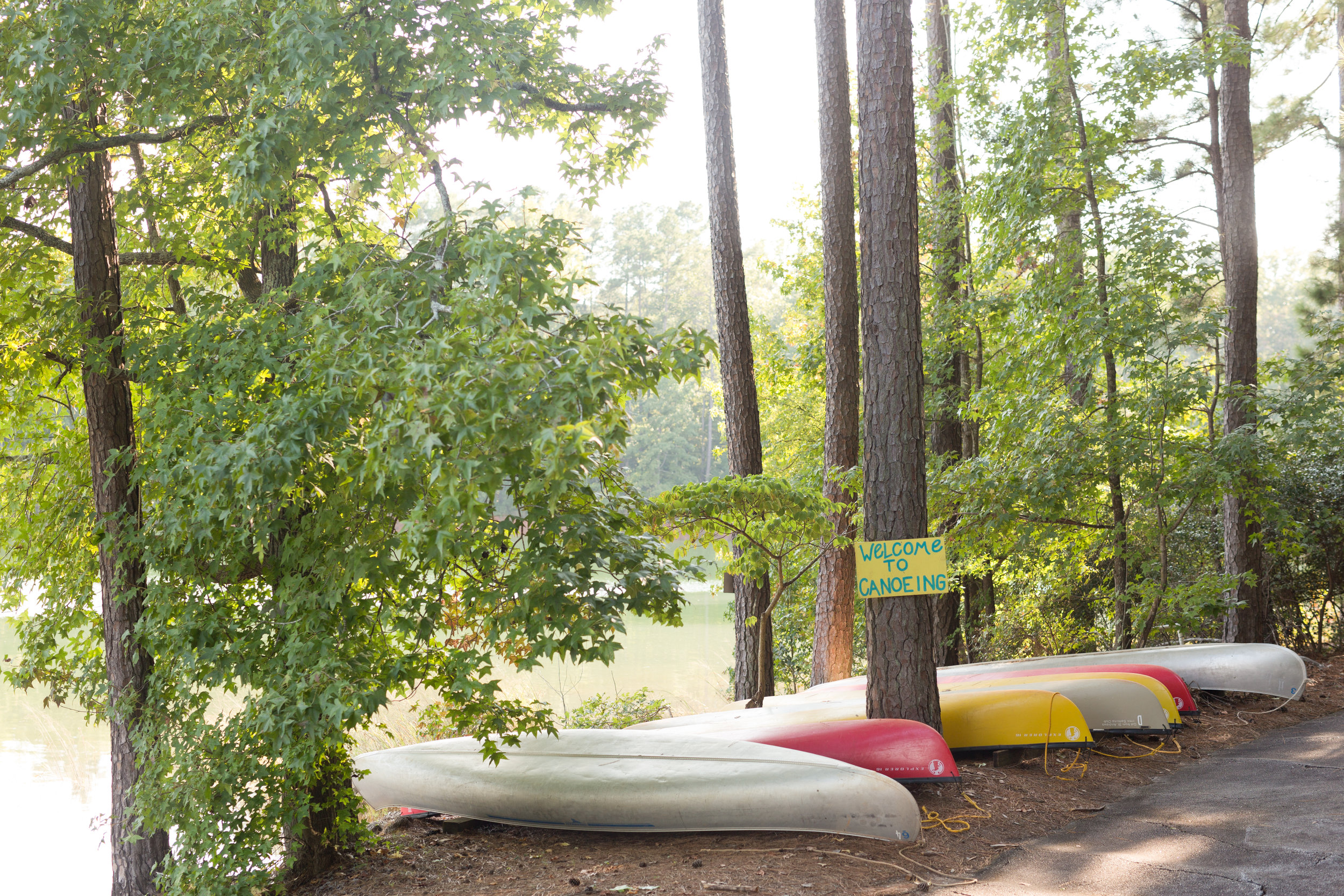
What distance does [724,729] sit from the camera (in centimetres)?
496

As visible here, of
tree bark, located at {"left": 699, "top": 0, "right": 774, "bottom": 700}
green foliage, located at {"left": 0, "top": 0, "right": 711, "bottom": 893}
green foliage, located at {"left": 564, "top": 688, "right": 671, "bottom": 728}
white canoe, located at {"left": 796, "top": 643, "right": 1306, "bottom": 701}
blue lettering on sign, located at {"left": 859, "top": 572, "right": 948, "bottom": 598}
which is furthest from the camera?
green foliage, located at {"left": 564, "top": 688, "right": 671, "bottom": 728}

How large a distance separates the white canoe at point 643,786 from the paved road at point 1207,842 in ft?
1.96

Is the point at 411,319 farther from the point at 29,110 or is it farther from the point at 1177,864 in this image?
the point at 1177,864

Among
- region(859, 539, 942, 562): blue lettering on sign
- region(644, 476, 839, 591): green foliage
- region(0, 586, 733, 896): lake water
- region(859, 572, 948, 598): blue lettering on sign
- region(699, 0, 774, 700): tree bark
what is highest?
region(699, 0, 774, 700): tree bark

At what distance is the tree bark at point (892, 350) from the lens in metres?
4.37

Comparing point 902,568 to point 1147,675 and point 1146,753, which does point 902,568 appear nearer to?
point 1146,753

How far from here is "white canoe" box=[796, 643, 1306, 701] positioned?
19.9 ft

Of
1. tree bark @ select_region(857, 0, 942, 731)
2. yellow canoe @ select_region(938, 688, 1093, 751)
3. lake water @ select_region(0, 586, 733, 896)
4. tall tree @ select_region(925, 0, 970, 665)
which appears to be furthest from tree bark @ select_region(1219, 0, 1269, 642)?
lake water @ select_region(0, 586, 733, 896)

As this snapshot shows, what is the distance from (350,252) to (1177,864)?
3.83 meters

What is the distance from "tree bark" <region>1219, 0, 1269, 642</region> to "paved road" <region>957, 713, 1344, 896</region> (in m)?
3.28

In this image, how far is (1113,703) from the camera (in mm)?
5141

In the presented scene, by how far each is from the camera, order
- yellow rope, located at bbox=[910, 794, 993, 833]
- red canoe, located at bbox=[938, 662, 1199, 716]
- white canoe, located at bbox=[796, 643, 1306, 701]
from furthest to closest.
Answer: white canoe, located at bbox=[796, 643, 1306, 701], red canoe, located at bbox=[938, 662, 1199, 716], yellow rope, located at bbox=[910, 794, 993, 833]

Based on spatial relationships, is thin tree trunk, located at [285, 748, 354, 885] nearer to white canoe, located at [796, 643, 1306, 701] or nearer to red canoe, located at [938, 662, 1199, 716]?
white canoe, located at [796, 643, 1306, 701]

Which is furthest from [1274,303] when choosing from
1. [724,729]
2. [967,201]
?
[724,729]
